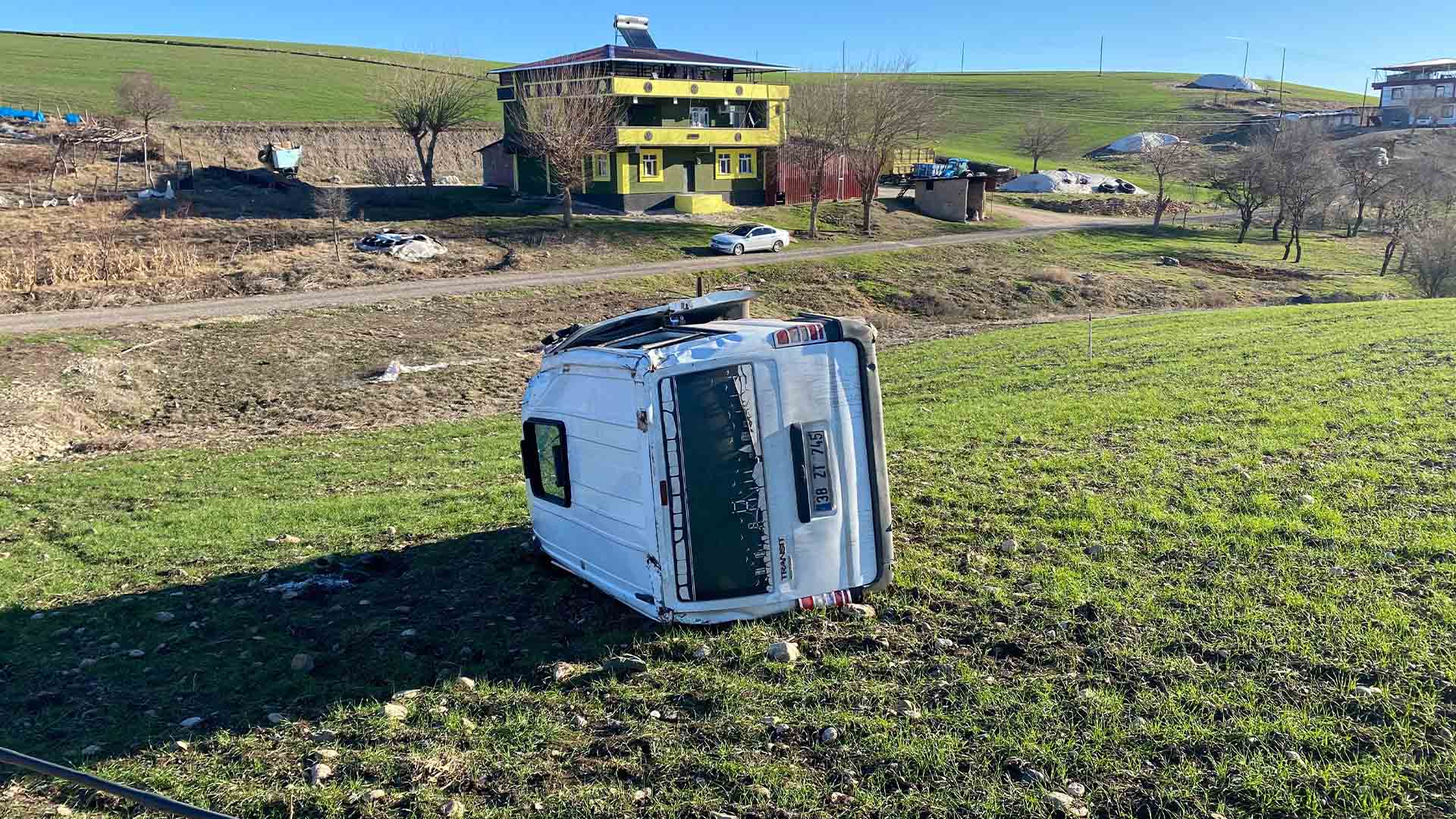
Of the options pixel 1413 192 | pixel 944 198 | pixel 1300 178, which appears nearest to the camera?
pixel 1300 178

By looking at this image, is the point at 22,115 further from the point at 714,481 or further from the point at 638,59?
the point at 714,481

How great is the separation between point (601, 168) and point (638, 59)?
6.33 metres

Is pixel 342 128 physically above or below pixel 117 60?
below

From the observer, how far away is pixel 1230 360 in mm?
16688

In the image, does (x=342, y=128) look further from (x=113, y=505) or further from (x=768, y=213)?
(x=113, y=505)

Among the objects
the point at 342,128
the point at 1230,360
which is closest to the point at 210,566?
the point at 1230,360

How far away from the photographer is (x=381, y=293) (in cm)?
3219

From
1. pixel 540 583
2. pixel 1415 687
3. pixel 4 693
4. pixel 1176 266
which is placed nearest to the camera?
pixel 1415 687

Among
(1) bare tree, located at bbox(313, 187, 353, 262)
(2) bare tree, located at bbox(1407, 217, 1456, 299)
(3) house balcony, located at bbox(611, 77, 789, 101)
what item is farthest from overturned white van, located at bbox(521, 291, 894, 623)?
(3) house balcony, located at bbox(611, 77, 789, 101)

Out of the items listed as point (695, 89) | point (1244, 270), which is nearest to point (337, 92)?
point (695, 89)

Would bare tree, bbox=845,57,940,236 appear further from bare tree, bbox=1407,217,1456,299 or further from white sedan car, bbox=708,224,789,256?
bare tree, bbox=1407,217,1456,299

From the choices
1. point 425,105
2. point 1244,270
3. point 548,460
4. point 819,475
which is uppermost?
point 425,105

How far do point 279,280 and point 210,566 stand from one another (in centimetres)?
2632

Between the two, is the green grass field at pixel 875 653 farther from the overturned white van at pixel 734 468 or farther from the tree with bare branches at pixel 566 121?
the tree with bare branches at pixel 566 121
